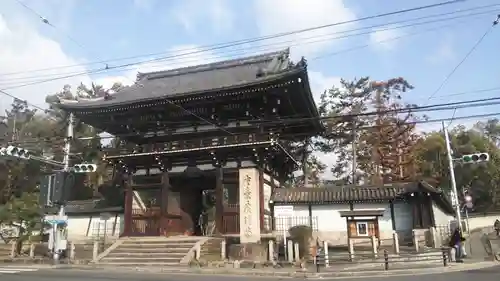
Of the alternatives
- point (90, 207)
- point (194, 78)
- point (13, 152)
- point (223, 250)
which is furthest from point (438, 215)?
point (13, 152)

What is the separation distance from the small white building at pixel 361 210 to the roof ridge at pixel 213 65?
10.5m

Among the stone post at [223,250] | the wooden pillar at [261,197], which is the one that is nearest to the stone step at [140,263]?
the stone post at [223,250]

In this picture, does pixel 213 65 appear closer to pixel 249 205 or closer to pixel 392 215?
pixel 249 205

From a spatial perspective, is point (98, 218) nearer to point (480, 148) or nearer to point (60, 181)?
point (60, 181)

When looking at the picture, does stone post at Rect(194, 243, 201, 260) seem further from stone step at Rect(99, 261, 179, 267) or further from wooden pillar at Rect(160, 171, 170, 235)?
wooden pillar at Rect(160, 171, 170, 235)

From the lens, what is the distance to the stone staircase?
67.3 feet

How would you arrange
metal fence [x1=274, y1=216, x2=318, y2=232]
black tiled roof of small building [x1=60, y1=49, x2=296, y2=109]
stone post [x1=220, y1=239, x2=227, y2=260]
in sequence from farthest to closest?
black tiled roof of small building [x1=60, y1=49, x2=296, y2=109], metal fence [x1=274, y1=216, x2=318, y2=232], stone post [x1=220, y1=239, x2=227, y2=260]

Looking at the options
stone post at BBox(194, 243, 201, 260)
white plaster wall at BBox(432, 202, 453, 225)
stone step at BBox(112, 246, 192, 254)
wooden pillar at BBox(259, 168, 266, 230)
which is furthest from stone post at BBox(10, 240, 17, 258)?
white plaster wall at BBox(432, 202, 453, 225)

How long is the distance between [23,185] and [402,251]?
43429mm

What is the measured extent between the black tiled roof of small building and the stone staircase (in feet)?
28.3

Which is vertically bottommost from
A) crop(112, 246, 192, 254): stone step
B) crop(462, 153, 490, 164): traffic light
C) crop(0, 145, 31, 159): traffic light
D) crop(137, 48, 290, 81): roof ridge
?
crop(112, 246, 192, 254): stone step

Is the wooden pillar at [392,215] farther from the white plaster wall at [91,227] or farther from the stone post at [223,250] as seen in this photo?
the white plaster wall at [91,227]

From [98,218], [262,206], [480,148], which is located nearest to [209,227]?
[262,206]

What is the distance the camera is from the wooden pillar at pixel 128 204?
83.0 feet
